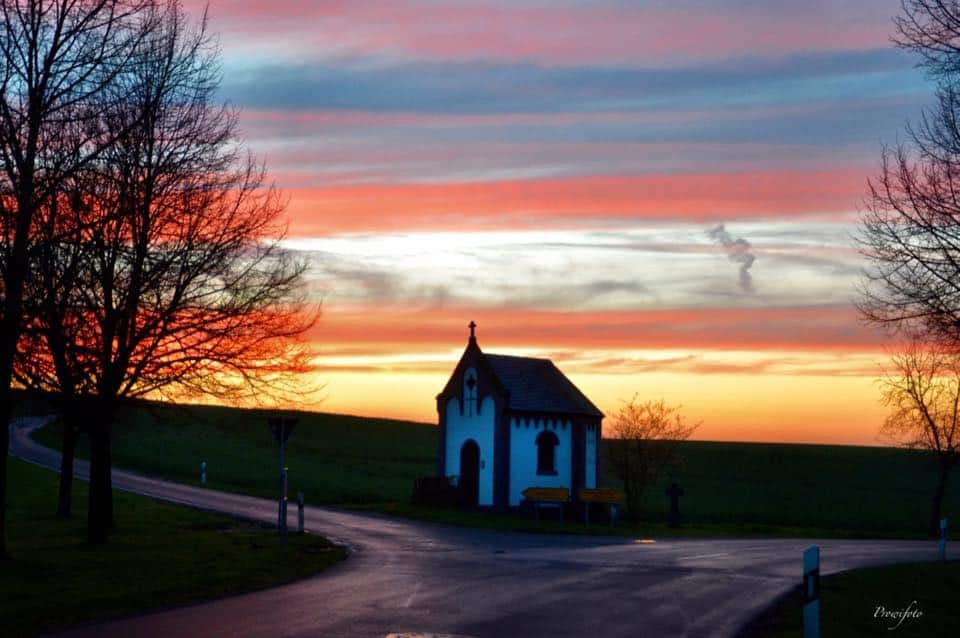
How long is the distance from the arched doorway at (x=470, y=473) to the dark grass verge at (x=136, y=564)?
15150mm

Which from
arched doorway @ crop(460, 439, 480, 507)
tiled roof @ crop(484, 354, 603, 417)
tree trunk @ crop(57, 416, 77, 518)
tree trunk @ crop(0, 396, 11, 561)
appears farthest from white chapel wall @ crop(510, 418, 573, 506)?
tree trunk @ crop(0, 396, 11, 561)

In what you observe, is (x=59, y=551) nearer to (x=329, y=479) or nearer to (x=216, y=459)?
(x=329, y=479)

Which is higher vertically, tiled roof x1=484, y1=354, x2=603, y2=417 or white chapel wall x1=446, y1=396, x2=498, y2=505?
tiled roof x1=484, y1=354, x2=603, y2=417

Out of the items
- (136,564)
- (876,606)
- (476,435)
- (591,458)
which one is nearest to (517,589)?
(876,606)

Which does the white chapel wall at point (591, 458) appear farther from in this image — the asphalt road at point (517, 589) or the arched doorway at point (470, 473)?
the asphalt road at point (517, 589)

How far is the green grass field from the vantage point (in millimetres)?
56594

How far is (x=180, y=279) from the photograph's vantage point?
88.9 ft

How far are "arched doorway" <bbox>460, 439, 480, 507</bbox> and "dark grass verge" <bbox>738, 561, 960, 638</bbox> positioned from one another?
85.3ft

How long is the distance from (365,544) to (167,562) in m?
7.62

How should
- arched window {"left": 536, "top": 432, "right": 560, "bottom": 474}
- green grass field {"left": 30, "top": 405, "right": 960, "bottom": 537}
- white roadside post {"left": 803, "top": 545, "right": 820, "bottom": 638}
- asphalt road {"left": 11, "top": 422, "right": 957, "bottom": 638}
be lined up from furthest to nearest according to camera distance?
green grass field {"left": 30, "top": 405, "right": 960, "bottom": 537}, arched window {"left": 536, "top": 432, "right": 560, "bottom": 474}, asphalt road {"left": 11, "top": 422, "right": 957, "bottom": 638}, white roadside post {"left": 803, "top": 545, "right": 820, "bottom": 638}

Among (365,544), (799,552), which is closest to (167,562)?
(365,544)

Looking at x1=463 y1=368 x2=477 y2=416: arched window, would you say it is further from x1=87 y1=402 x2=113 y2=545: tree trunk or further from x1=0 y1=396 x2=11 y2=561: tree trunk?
x1=0 y1=396 x2=11 y2=561: tree trunk

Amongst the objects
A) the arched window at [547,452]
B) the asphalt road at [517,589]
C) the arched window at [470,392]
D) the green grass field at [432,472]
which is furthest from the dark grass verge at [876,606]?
the arched window at [470,392]

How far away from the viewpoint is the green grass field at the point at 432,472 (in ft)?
186
